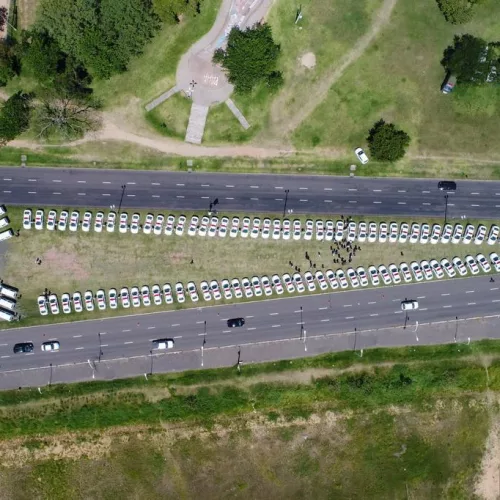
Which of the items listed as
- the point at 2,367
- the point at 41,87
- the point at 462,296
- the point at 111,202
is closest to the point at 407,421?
the point at 462,296

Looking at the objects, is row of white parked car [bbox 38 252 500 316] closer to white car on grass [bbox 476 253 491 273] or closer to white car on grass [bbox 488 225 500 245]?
white car on grass [bbox 476 253 491 273]

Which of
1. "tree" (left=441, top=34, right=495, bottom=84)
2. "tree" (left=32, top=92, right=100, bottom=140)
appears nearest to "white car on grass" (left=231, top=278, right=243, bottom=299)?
"tree" (left=32, top=92, right=100, bottom=140)

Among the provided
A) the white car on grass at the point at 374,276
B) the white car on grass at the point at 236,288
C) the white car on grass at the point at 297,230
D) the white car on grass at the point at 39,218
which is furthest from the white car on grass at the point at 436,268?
the white car on grass at the point at 39,218

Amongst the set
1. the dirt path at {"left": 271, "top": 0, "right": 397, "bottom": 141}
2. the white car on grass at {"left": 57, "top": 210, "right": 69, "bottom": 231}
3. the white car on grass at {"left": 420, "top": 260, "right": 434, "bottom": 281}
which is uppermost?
the dirt path at {"left": 271, "top": 0, "right": 397, "bottom": 141}

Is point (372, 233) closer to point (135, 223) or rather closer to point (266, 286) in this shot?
point (266, 286)

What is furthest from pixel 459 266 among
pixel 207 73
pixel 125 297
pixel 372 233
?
pixel 125 297

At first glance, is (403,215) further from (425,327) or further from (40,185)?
(40,185)
